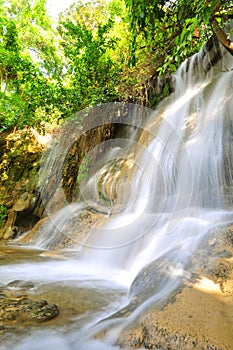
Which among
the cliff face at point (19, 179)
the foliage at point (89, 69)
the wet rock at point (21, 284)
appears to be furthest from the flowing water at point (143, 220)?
the foliage at point (89, 69)

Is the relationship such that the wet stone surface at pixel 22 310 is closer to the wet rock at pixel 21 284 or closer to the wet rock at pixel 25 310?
the wet rock at pixel 25 310

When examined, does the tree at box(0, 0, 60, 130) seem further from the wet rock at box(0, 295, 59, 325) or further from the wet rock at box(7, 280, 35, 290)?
the wet rock at box(0, 295, 59, 325)

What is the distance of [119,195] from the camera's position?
6.30 m

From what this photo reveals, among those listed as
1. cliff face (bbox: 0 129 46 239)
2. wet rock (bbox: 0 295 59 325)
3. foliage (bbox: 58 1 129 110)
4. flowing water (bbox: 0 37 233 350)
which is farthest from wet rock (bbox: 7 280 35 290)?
foliage (bbox: 58 1 129 110)

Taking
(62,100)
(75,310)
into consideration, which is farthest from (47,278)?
(62,100)

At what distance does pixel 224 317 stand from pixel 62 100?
7219mm

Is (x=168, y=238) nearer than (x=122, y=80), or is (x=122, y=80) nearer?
(x=168, y=238)

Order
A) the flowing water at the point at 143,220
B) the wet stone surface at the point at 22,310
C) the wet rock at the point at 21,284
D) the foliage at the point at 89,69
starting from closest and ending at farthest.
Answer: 1. the wet stone surface at the point at 22,310
2. the flowing water at the point at 143,220
3. the wet rock at the point at 21,284
4. the foliage at the point at 89,69

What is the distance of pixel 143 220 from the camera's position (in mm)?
4578

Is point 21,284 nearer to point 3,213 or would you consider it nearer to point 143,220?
A: point 143,220

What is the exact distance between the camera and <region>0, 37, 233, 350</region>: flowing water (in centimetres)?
238

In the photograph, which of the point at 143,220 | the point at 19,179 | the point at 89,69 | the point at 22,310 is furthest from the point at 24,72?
the point at 22,310

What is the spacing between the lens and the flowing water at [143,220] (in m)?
2.38

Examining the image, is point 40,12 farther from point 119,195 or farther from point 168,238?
point 168,238
